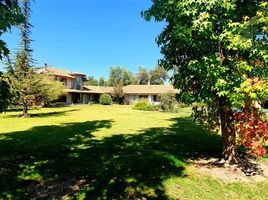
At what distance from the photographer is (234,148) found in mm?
11078

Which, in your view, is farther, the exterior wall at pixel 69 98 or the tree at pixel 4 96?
the exterior wall at pixel 69 98

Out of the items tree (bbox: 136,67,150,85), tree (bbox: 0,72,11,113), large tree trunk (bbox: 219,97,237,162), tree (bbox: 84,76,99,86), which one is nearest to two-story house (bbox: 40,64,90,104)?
tree (bbox: 84,76,99,86)

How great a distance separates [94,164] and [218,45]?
5881mm

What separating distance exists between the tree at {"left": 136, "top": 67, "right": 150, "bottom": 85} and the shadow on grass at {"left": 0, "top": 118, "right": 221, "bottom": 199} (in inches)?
4026

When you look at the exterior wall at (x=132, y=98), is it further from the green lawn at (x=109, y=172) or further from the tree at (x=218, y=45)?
the tree at (x=218, y=45)

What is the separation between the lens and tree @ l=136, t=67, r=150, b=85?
4680 inches

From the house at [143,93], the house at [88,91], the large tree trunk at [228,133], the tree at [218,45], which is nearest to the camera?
the tree at [218,45]

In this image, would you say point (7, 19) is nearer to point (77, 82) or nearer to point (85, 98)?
point (77, 82)

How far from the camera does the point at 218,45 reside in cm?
1008

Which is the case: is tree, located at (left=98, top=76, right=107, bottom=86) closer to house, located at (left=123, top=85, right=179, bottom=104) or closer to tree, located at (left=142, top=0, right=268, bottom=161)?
house, located at (left=123, top=85, right=179, bottom=104)

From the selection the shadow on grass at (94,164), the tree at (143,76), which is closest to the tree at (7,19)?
the shadow on grass at (94,164)

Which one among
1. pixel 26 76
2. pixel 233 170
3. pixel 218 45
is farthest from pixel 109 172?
pixel 26 76

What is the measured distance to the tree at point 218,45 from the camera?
364 inches

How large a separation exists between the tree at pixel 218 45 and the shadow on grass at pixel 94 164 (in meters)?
2.80
